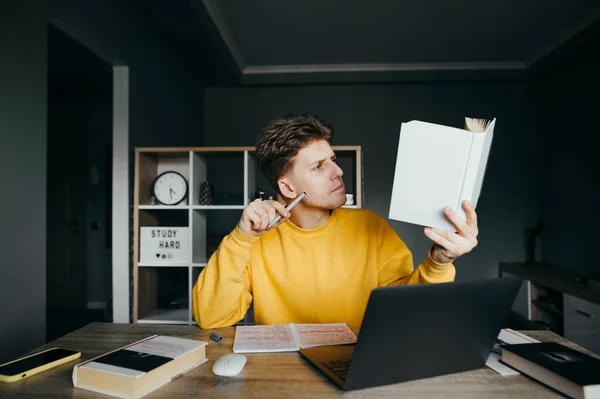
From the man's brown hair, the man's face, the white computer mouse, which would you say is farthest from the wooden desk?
the man's brown hair

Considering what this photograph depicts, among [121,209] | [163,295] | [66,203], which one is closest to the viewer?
[121,209]

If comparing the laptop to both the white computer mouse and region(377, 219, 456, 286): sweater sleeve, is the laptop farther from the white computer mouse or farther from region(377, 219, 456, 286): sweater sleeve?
region(377, 219, 456, 286): sweater sleeve

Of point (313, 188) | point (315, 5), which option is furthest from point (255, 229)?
point (315, 5)

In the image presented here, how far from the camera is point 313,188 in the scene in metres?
1.43

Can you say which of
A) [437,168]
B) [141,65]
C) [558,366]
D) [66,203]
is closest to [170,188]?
[141,65]

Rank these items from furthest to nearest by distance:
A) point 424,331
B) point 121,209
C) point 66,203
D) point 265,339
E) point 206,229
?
point 66,203, point 206,229, point 121,209, point 265,339, point 424,331

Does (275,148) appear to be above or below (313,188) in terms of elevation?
above

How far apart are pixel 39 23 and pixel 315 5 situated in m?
1.88

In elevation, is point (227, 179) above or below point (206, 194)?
above

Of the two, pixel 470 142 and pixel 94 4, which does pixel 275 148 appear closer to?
pixel 470 142

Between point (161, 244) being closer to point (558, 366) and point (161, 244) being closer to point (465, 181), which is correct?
point (465, 181)

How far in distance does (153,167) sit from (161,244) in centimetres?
57

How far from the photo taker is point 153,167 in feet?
9.43

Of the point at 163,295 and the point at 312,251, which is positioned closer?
the point at 312,251
